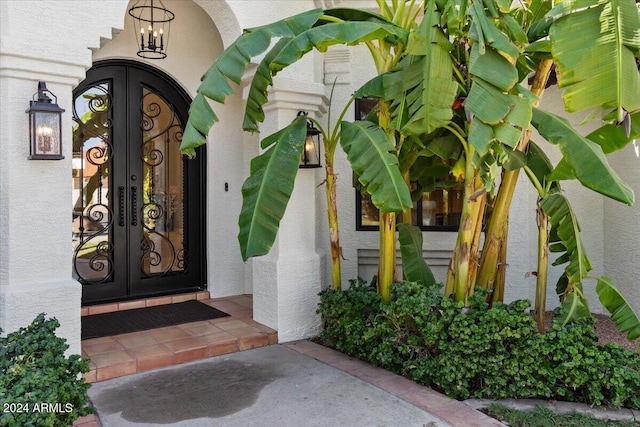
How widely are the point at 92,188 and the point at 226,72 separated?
308cm

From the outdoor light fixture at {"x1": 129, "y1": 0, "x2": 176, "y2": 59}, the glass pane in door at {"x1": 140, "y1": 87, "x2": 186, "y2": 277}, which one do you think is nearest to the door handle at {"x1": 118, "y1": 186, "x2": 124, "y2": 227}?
the glass pane in door at {"x1": 140, "y1": 87, "x2": 186, "y2": 277}

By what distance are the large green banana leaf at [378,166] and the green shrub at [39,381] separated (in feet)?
7.77

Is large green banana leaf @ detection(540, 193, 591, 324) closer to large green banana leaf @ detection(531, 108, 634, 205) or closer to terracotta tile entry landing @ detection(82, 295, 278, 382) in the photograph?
large green banana leaf @ detection(531, 108, 634, 205)

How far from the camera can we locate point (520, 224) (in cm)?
602

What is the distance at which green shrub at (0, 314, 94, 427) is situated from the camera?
7.12 feet

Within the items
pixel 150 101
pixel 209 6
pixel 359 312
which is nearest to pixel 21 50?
pixel 209 6

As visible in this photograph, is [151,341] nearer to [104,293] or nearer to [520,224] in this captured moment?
[104,293]

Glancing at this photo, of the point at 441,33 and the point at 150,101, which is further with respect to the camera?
the point at 150,101

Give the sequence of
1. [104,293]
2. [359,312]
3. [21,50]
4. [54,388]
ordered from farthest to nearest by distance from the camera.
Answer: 1. [104,293]
2. [359,312]
3. [21,50]
4. [54,388]

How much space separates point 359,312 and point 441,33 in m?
2.71

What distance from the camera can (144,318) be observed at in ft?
18.5

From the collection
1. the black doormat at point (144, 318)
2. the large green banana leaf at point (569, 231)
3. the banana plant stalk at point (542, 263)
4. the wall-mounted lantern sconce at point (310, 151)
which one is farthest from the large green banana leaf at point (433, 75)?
the black doormat at point (144, 318)

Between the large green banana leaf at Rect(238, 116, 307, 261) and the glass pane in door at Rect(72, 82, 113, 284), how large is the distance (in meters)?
2.71

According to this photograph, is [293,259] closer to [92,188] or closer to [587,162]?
[92,188]
